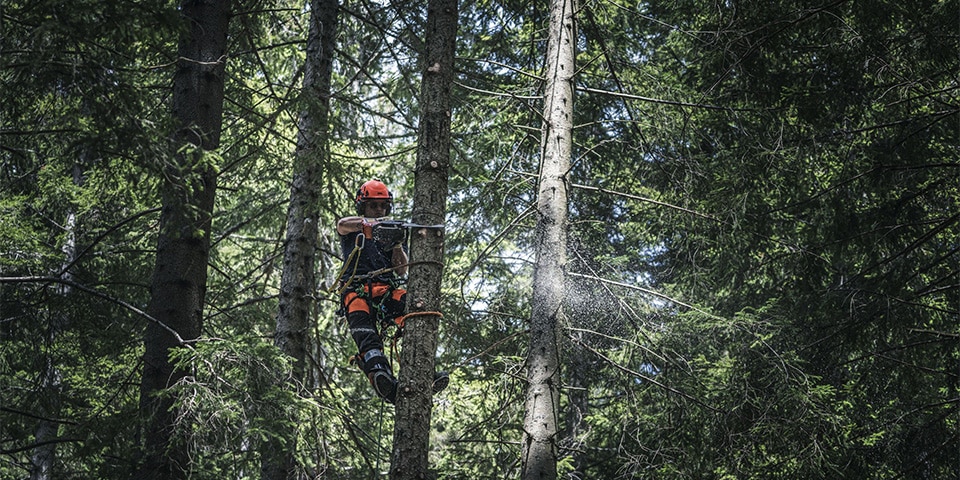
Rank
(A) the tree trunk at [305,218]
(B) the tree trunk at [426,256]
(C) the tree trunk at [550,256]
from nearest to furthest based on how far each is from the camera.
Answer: (B) the tree trunk at [426,256] < (C) the tree trunk at [550,256] < (A) the tree trunk at [305,218]

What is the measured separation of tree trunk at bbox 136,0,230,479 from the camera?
512 centimetres

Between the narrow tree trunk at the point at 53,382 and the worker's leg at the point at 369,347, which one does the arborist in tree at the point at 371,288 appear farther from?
the narrow tree trunk at the point at 53,382

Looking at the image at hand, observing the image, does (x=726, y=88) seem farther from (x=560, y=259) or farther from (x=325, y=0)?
(x=325, y=0)

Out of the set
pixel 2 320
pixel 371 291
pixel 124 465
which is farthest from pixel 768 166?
pixel 2 320

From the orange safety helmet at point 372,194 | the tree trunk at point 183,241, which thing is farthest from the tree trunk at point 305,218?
the tree trunk at point 183,241

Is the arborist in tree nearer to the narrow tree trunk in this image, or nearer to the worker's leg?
the worker's leg

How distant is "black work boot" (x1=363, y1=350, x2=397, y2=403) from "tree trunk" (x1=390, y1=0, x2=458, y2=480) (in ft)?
6.68

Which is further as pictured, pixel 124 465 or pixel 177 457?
pixel 124 465

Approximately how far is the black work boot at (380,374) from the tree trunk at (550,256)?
151cm

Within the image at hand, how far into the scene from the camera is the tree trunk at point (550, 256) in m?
5.78

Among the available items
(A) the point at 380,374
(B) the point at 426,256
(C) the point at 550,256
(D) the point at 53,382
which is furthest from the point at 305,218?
(D) the point at 53,382

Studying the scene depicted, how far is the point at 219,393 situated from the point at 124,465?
3.84ft

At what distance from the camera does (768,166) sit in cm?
765

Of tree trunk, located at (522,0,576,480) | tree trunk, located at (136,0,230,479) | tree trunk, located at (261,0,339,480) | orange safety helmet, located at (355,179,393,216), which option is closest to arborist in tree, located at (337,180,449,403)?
orange safety helmet, located at (355,179,393,216)
